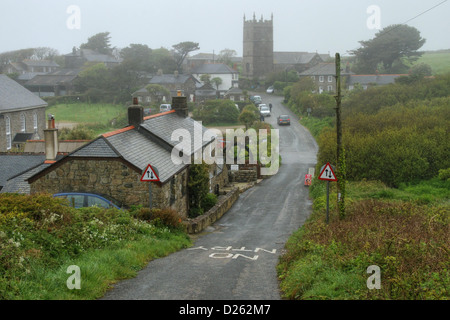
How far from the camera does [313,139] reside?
59.4 metres

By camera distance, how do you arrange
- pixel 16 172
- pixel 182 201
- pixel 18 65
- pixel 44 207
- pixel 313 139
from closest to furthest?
pixel 44 207
pixel 182 201
pixel 16 172
pixel 313 139
pixel 18 65

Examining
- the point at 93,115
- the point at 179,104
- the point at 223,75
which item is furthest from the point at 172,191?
the point at 223,75

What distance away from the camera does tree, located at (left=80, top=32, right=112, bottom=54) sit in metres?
149

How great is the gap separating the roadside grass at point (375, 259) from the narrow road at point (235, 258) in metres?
0.78

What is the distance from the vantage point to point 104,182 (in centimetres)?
1883

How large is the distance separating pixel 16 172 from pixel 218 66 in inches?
3625

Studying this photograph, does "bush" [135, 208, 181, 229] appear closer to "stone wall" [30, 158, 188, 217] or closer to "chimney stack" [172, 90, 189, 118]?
"stone wall" [30, 158, 188, 217]

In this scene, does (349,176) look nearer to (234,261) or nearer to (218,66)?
(234,261)

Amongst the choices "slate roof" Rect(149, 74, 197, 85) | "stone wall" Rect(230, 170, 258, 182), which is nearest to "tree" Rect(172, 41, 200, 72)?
"slate roof" Rect(149, 74, 197, 85)

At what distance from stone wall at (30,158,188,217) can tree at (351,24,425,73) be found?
86.3 meters

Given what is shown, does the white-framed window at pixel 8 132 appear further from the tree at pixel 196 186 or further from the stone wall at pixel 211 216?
the tree at pixel 196 186

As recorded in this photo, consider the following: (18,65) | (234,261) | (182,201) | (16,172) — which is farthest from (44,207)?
(18,65)

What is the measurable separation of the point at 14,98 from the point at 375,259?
166ft
